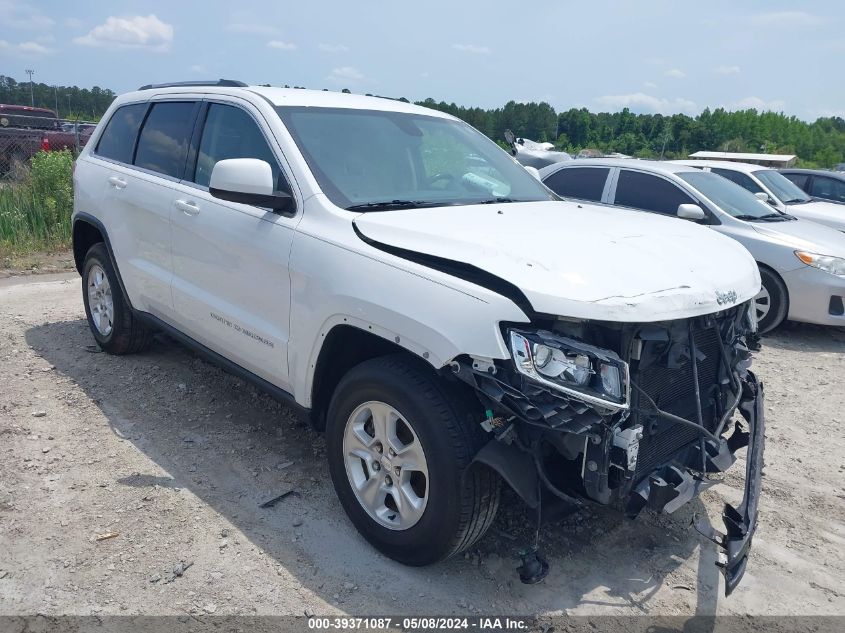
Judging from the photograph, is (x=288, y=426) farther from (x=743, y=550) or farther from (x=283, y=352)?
(x=743, y=550)

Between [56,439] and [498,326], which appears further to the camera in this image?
[56,439]

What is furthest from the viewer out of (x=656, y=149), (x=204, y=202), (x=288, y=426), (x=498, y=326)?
(x=656, y=149)

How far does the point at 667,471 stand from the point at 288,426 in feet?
8.22

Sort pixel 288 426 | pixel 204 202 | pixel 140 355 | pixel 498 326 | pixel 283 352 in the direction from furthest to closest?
1. pixel 140 355
2. pixel 288 426
3. pixel 204 202
4. pixel 283 352
5. pixel 498 326

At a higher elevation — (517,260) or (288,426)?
(517,260)

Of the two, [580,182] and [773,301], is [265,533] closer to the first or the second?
[773,301]

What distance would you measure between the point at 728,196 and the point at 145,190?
635 cm

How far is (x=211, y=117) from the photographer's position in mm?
4324

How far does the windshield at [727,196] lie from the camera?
25.7ft

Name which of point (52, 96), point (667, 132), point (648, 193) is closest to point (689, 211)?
point (648, 193)

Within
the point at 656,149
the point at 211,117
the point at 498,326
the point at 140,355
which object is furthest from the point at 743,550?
the point at 656,149

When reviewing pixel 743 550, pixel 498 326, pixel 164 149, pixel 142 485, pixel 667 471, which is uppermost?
pixel 164 149

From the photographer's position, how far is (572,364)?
261 cm

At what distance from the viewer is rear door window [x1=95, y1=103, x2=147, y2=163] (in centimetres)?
518
